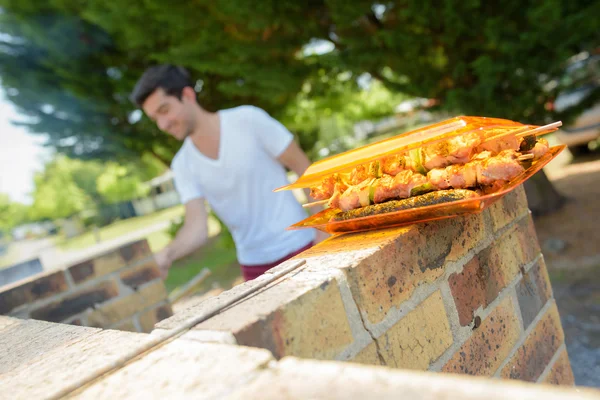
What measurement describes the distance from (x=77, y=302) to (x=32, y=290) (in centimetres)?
31

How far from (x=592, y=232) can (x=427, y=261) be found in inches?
205

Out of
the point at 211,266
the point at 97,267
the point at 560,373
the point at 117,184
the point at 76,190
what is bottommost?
the point at 211,266

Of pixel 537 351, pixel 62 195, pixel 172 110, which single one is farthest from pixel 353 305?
pixel 62 195

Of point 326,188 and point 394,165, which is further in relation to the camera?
point 326,188

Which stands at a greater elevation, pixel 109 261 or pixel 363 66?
pixel 363 66

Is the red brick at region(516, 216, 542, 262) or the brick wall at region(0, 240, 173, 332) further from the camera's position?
the brick wall at region(0, 240, 173, 332)

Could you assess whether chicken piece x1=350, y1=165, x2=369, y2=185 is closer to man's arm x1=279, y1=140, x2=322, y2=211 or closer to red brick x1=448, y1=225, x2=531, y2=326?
red brick x1=448, y1=225, x2=531, y2=326

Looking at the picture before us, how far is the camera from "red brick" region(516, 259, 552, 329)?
5.44 ft

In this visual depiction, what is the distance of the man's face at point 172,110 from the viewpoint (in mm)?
3021

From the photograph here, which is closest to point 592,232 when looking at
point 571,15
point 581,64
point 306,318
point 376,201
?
point 571,15

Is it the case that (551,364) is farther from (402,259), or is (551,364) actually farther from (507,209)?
(402,259)

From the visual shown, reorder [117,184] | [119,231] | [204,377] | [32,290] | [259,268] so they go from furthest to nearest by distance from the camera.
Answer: [117,184]
[119,231]
[259,268]
[32,290]
[204,377]

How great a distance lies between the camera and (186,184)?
3.25m

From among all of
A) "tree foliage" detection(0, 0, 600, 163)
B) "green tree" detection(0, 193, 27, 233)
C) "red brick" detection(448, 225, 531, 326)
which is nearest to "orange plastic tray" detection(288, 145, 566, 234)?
"red brick" detection(448, 225, 531, 326)
